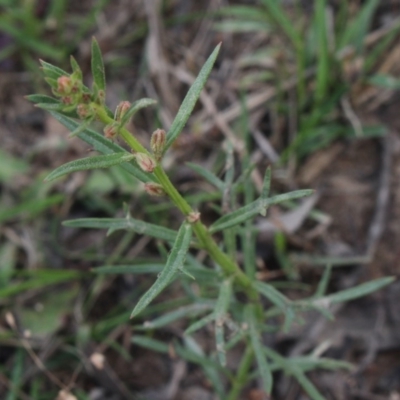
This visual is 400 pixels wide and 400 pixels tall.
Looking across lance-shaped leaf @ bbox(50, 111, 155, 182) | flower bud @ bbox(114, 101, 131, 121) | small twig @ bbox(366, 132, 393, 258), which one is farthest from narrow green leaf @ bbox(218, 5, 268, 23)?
flower bud @ bbox(114, 101, 131, 121)

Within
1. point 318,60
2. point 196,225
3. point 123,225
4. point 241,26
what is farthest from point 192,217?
point 241,26

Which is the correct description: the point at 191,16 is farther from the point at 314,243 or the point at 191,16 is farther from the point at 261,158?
the point at 314,243

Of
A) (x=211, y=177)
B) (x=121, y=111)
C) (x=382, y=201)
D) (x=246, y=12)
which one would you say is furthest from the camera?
(x=246, y=12)

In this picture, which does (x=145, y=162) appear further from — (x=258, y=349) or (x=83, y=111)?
(x=258, y=349)

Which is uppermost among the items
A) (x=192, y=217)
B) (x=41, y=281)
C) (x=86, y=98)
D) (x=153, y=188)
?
(x=86, y=98)

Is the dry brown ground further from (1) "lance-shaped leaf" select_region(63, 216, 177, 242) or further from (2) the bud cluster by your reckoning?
(2) the bud cluster

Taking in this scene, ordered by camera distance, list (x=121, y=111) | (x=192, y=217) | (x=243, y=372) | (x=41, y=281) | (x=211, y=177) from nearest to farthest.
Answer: (x=121, y=111), (x=192, y=217), (x=211, y=177), (x=243, y=372), (x=41, y=281)

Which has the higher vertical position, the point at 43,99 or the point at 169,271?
the point at 43,99

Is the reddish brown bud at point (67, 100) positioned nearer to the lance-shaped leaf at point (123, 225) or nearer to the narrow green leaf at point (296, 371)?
the lance-shaped leaf at point (123, 225)
